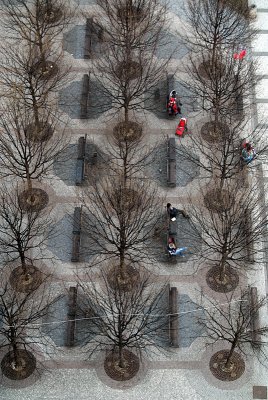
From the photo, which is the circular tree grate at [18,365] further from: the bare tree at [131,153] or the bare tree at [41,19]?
the bare tree at [41,19]

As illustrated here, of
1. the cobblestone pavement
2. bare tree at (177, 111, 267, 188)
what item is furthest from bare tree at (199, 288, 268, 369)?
bare tree at (177, 111, 267, 188)

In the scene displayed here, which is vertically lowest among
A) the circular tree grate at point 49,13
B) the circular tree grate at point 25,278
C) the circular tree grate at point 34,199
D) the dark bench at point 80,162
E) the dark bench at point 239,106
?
the circular tree grate at point 25,278

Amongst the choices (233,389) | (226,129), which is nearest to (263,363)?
(233,389)

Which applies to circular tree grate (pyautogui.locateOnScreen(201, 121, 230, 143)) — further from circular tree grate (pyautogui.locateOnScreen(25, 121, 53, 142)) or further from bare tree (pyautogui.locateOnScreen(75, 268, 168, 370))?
bare tree (pyautogui.locateOnScreen(75, 268, 168, 370))

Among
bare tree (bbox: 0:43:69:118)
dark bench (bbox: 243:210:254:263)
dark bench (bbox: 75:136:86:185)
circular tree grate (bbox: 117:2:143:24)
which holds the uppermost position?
circular tree grate (bbox: 117:2:143:24)

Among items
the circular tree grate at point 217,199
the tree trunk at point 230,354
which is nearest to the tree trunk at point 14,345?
the tree trunk at point 230,354

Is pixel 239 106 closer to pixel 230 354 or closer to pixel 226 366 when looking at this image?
pixel 230 354

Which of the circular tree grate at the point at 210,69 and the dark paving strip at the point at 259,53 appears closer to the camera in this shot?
the circular tree grate at the point at 210,69
